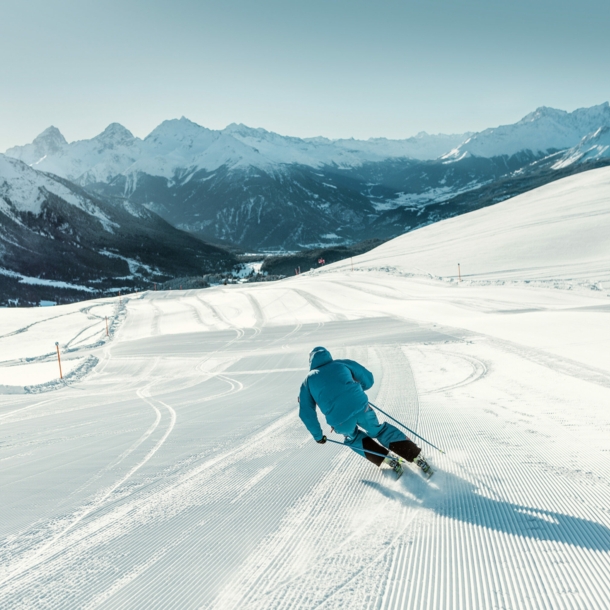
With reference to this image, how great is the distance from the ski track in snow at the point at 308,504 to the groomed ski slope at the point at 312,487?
0.06ft

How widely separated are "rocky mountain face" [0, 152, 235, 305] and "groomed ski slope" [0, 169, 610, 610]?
12967cm

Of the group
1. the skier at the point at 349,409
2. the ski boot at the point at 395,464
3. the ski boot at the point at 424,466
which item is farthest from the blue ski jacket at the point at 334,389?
the ski boot at the point at 424,466

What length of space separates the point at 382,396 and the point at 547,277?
23190 millimetres

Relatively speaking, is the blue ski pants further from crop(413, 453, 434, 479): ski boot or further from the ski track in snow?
Result: the ski track in snow

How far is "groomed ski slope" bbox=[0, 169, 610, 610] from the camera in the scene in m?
3.09

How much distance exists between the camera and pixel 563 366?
30.8ft

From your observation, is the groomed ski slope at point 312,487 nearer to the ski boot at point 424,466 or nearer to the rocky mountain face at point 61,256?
the ski boot at point 424,466

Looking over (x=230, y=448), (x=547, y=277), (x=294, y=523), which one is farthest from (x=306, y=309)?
(x=294, y=523)

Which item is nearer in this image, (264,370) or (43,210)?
(264,370)

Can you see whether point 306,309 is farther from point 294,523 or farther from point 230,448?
point 294,523

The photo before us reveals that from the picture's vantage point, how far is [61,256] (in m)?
169

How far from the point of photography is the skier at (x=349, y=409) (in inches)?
179

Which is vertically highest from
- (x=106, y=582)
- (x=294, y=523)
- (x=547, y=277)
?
(x=106, y=582)

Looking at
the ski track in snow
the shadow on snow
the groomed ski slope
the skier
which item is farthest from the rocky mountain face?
the shadow on snow
